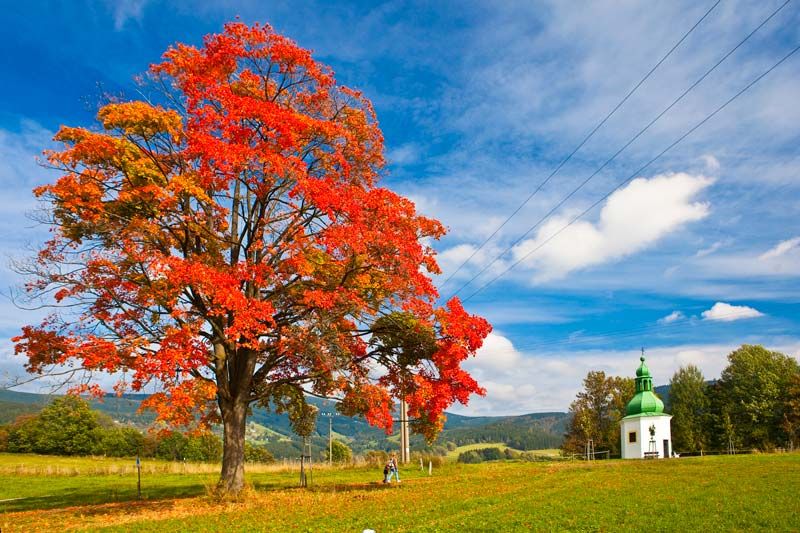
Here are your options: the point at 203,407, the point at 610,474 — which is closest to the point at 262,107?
the point at 203,407

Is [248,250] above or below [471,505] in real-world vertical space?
above

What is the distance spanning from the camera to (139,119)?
21.2 metres

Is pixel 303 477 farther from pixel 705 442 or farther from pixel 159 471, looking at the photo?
pixel 705 442

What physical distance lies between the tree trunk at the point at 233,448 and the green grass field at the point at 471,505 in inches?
44.7

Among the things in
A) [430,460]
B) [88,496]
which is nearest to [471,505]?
[88,496]

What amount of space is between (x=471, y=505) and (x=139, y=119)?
18974 millimetres

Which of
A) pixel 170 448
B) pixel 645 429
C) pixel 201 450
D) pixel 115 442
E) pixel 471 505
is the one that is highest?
pixel 471 505

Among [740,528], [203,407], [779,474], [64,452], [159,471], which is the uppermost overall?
[203,407]

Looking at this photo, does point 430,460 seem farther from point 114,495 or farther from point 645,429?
point 645,429

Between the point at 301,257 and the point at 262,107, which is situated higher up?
the point at 262,107

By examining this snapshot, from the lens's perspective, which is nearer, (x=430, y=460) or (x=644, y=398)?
(x=430, y=460)

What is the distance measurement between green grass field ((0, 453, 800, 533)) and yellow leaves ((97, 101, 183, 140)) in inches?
548

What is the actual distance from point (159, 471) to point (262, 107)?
3747 centimetres

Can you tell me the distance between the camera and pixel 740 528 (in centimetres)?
1561
